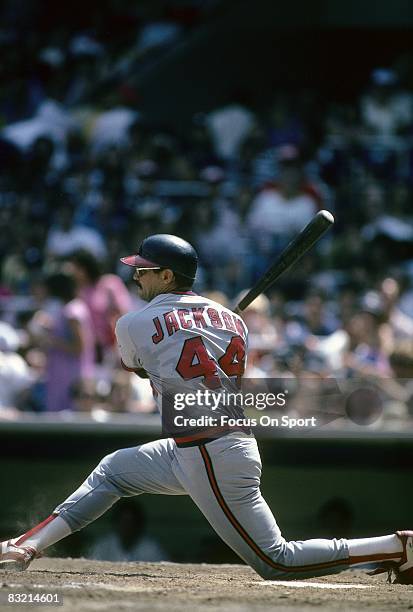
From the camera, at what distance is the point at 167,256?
5438 millimetres

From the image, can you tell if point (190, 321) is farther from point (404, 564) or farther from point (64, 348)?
point (64, 348)

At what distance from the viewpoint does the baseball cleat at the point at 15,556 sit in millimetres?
5492

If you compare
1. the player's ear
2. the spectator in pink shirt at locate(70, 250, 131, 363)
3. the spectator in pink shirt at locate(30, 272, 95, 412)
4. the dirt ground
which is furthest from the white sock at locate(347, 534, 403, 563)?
the spectator in pink shirt at locate(70, 250, 131, 363)

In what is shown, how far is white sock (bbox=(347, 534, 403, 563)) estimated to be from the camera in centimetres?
537

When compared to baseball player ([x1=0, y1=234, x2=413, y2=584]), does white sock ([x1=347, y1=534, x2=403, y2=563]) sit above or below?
below

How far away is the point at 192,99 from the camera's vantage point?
46.3 feet

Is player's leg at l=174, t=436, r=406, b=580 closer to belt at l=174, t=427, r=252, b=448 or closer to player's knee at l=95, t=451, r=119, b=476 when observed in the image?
belt at l=174, t=427, r=252, b=448

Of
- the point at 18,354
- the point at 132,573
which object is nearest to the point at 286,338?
the point at 18,354

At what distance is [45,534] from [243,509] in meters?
0.96

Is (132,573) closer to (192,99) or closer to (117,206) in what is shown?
(117,206)

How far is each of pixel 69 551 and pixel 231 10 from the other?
8.28 m

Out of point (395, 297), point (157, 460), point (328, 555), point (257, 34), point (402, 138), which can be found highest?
point (257, 34)

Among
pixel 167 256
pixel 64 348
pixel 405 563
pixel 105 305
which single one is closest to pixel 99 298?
pixel 105 305

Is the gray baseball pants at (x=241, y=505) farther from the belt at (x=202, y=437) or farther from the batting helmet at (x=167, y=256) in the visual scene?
the batting helmet at (x=167, y=256)
